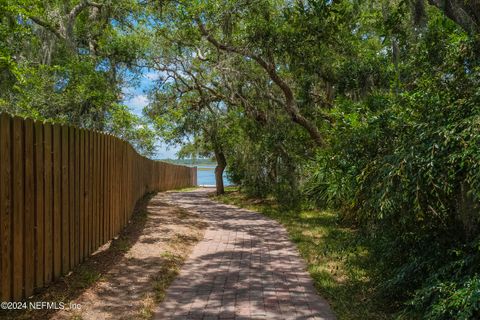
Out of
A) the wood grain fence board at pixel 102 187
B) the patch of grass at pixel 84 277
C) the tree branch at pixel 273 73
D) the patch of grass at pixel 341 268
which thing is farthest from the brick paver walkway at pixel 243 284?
the tree branch at pixel 273 73

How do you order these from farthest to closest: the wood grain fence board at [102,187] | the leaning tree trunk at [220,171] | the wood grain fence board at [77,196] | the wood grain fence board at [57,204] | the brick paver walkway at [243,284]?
1. the leaning tree trunk at [220,171]
2. the wood grain fence board at [102,187]
3. the wood grain fence board at [77,196]
4. the wood grain fence board at [57,204]
5. the brick paver walkway at [243,284]

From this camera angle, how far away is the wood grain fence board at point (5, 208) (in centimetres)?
401

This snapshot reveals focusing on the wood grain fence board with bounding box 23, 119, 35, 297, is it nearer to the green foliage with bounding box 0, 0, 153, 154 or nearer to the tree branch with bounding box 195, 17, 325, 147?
the green foliage with bounding box 0, 0, 153, 154

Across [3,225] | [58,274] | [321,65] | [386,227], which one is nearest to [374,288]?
[386,227]

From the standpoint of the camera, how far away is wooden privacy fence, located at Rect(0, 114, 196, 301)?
414 centimetres

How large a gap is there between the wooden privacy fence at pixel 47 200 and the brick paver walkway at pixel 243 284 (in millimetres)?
1346

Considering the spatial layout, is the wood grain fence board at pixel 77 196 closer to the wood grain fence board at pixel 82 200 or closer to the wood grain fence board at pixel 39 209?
the wood grain fence board at pixel 82 200

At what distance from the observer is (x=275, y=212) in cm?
1473

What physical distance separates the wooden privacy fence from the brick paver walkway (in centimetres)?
135

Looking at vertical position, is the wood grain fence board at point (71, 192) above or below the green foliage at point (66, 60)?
below

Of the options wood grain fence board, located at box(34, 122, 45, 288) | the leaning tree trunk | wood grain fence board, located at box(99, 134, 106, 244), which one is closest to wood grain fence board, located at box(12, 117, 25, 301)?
wood grain fence board, located at box(34, 122, 45, 288)

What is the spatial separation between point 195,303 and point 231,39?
Result: 9324mm

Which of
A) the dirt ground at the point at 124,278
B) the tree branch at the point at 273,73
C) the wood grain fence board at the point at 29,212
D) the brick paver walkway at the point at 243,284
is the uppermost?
the tree branch at the point at 273,73

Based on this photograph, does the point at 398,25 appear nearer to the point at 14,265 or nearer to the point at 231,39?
the point at 231,39
